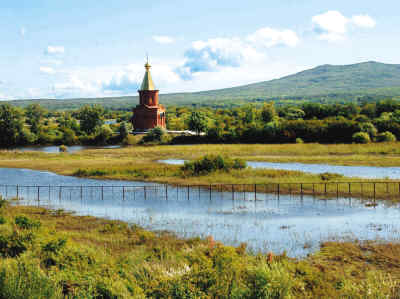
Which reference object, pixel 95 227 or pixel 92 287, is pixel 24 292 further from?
pixel 95 227

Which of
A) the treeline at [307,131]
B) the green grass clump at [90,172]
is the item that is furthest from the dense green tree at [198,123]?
the green grass clump at [90,172]

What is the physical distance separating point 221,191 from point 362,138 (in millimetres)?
41209

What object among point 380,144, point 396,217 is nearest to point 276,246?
point 396,217

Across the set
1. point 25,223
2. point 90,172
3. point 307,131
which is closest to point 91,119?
point 307,131

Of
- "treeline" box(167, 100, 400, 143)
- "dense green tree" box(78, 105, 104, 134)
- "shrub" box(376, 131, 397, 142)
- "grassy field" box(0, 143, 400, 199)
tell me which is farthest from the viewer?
"dense green tree" box(78, 105, 104, 134)

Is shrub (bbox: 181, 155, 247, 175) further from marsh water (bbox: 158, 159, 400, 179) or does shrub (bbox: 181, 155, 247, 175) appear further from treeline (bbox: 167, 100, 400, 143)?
treeline (bbox: 167, 100, 400, 143)

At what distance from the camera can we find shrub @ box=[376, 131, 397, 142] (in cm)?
7131

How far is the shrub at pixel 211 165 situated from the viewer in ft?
144

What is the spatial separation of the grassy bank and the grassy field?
15.9 m

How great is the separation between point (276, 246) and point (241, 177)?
20.9 m

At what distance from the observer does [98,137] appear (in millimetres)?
91500

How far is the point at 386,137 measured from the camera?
71.6 m

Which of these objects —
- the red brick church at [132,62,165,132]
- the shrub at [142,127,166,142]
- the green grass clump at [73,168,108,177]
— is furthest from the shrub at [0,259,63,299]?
the red brick church at [132,62,165,132]

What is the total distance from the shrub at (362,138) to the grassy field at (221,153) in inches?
151
